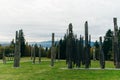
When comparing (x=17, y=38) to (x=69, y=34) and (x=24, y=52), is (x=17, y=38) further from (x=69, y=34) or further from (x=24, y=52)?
(x=24, y=52)

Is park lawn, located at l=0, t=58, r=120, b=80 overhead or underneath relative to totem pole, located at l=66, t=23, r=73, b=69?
underneath

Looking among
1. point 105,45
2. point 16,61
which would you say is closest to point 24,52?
point 105,45

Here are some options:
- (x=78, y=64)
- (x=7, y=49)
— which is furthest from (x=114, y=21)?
(x=7, y=49)

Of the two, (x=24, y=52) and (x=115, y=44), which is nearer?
(x=115, y=44)

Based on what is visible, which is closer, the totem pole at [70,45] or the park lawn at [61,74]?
the park lawn at [61,74]

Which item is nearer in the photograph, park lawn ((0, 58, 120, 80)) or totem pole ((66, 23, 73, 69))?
park lawn ((0, 58, 120, 80))

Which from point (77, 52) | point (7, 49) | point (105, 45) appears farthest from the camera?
point (7, 49)

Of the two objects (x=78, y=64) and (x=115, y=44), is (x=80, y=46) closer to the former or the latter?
(x=78, y=64)

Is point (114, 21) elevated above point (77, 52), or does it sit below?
above

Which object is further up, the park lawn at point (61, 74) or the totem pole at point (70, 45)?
the totem pole at point (70, 45)

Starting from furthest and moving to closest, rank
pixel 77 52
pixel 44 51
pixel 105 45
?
pixel 44 51 → pixel 105 45 → pixel 77 52

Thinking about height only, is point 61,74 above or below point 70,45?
below

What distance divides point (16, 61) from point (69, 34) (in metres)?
6.04

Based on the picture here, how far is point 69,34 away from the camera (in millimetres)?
25672
